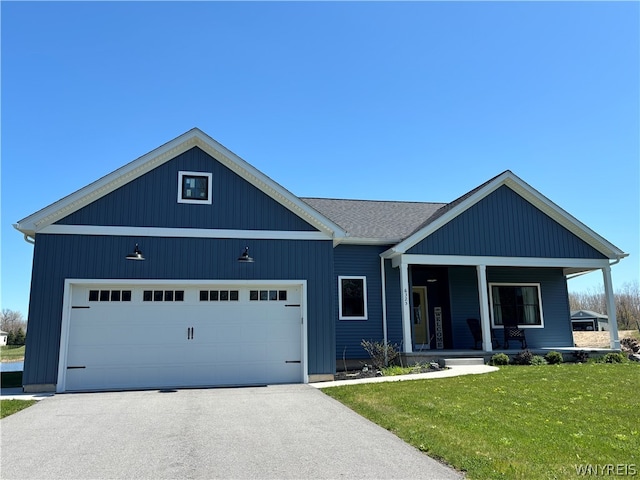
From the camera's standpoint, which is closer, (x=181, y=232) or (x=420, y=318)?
(x=181, y=232)

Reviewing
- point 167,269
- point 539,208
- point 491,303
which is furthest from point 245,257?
point 539,208

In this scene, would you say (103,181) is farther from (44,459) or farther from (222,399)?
(44,459)

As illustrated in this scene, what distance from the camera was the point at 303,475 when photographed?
466 cm

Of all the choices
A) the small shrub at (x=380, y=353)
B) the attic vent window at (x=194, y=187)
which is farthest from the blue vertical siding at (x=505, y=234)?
the attic vent window at (x=194, y=187)

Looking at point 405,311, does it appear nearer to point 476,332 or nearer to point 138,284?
point 476,332

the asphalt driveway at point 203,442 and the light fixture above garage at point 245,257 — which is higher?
the light fixture above garage at point 245,257

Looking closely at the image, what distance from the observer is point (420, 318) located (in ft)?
52.4

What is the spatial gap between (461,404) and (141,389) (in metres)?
6.88

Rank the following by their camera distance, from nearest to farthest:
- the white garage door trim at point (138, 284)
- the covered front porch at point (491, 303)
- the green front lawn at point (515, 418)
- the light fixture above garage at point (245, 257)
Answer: the green front lawn at point (515, 418) < the white garage door trim at point (138, 284) < the light fixture above garage at point (245, 257) < the covered front porch at point (491, 303)

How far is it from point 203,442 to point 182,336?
553 cm

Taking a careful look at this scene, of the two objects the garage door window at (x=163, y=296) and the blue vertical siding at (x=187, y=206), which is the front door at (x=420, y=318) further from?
the garage door window at (x=163, y=296)

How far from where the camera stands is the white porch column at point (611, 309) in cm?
1491

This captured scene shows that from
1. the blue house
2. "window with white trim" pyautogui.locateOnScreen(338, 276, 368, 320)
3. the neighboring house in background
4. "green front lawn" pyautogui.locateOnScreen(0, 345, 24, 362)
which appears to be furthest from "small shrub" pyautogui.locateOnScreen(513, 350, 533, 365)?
the neighboring house in background

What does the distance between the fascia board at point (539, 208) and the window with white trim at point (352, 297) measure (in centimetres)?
241
